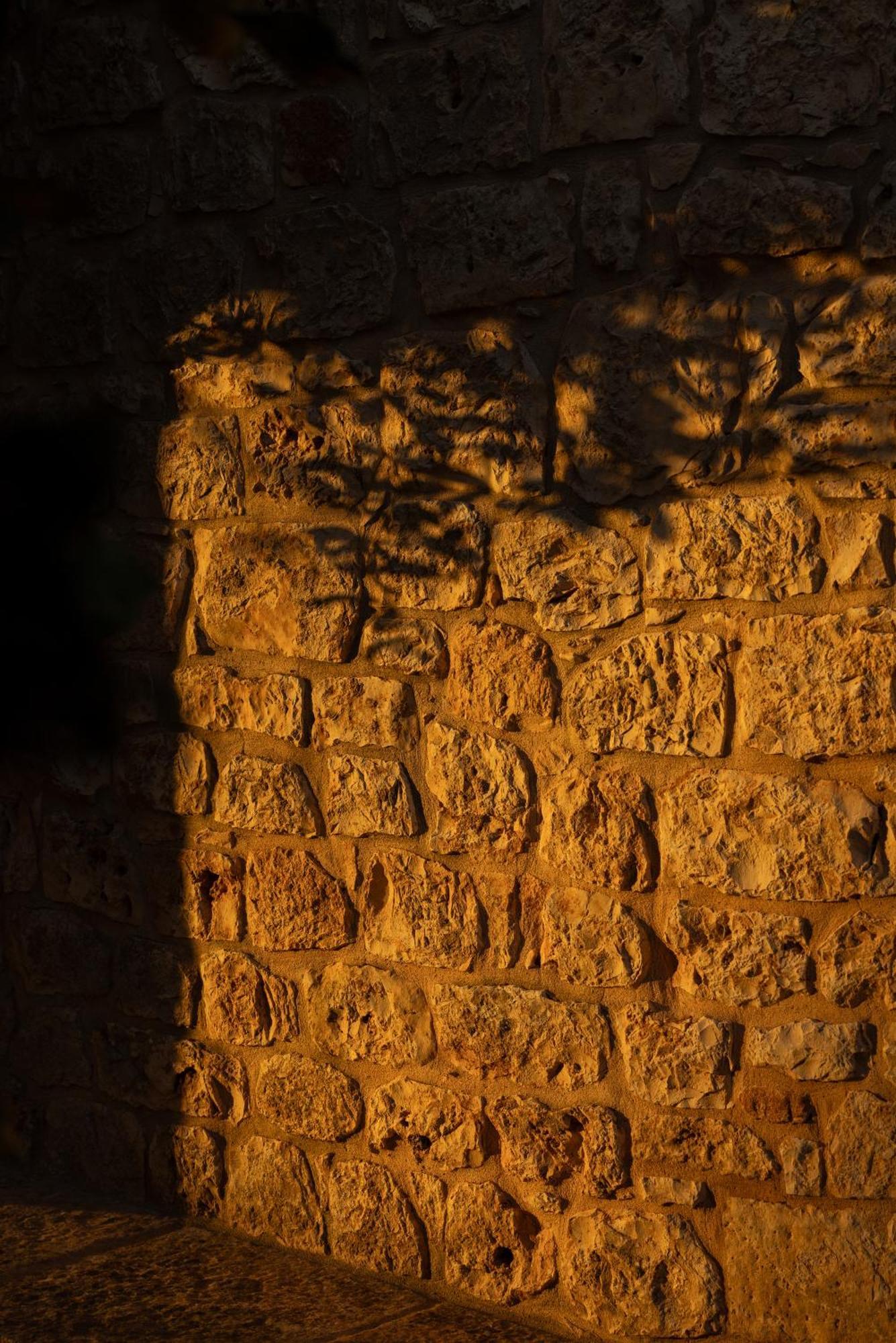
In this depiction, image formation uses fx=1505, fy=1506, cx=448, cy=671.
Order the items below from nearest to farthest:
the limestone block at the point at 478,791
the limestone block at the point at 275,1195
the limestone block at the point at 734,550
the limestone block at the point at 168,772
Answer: the limestone block at the point at 734,550
the limestone block at the point at 478,791
the limestone block at the point at 275,1195
the limestone block at the point at 168,772

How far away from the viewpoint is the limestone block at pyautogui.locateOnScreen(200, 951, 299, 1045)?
345cm

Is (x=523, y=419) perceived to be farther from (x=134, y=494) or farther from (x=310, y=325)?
(x=134, y=494)

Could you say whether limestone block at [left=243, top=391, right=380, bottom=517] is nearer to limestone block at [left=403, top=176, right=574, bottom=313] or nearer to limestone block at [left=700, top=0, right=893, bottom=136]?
limestone block at [left=403, top=176, right=574, bottom=313]

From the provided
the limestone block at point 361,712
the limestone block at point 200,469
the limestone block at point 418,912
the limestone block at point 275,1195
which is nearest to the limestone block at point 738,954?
the limestone block at point 418,912

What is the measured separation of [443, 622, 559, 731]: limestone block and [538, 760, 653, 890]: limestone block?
130 mm

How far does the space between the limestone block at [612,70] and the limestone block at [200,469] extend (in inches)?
39.4

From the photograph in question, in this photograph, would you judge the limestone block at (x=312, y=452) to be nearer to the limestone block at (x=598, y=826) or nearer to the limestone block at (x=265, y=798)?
the limestone block at (x=265, y=798)

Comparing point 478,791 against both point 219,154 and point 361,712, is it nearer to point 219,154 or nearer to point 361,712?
point 361,712

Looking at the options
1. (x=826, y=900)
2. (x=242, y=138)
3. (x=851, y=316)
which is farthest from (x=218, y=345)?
(x=826, y=900)

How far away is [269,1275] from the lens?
3.33 meters

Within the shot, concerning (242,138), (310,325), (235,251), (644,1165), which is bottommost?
(644,1165)

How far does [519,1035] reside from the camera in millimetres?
3080

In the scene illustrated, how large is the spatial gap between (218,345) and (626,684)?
50.6 inches

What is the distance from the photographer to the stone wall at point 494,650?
2744mm
